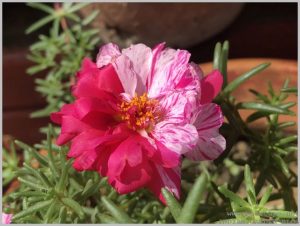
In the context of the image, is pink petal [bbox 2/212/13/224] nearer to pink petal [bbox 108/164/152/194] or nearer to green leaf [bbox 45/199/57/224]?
green leaf [bbox 45/199/57/224]

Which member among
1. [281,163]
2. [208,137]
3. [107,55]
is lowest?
[281,163]

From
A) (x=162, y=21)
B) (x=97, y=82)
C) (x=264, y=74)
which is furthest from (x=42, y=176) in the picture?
(x=162, y=21)

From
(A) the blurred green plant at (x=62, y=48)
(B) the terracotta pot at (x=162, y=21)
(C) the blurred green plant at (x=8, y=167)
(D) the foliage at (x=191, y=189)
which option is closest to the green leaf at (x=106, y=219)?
(D) the foliage at (x=191, y=189)

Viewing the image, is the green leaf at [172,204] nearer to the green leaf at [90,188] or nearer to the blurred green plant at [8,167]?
the green leaf at [90,188]

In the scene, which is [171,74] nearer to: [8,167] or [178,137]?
[178,137]

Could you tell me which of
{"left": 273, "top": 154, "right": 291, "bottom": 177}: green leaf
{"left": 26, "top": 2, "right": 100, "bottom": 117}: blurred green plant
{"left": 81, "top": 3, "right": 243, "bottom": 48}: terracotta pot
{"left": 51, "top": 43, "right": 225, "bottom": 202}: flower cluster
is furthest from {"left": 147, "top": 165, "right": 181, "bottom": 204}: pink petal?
{"left": 81, "top": 3, "right": 243, "bottom": 48}: terracotta pot

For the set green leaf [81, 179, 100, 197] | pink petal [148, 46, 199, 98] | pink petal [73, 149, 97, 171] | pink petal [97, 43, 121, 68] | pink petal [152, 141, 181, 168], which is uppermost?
pink petal [97, 43, 121, 68]

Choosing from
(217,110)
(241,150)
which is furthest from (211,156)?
(241,150)
